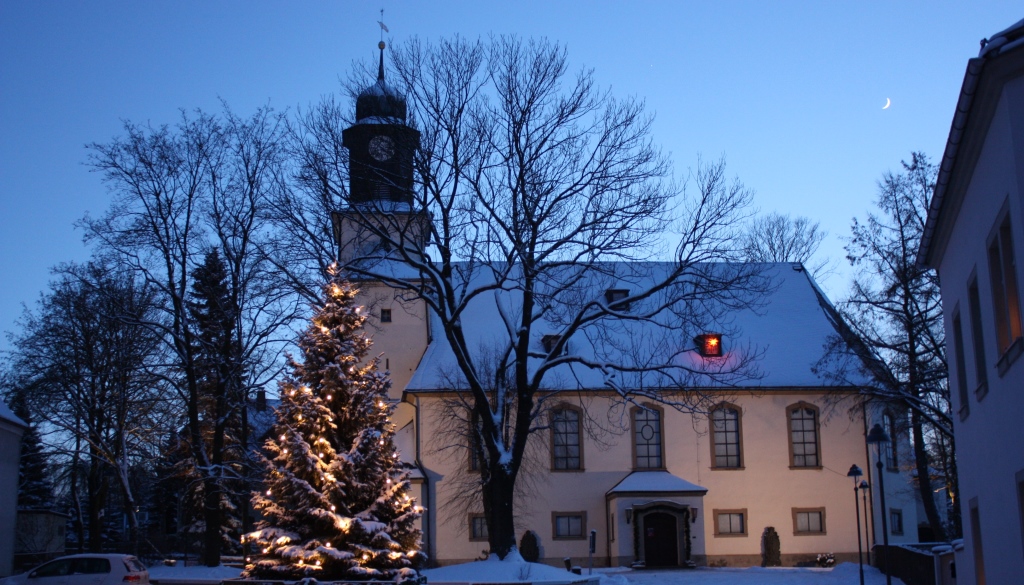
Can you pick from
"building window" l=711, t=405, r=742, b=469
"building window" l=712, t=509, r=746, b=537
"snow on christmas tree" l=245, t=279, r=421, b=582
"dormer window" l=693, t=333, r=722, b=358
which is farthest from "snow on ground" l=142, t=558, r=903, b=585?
"dormer window" l=693, t=333, r=722, b=358

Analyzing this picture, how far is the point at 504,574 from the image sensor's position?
74.9 feet

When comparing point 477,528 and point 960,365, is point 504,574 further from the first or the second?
point 477,528

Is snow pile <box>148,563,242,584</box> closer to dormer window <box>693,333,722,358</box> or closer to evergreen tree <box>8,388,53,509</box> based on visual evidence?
dormer window <box>693,333,722,358</box>

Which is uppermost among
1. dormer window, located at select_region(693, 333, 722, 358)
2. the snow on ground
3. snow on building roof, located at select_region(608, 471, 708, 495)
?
dormer window, located at select_region(693, 333, 722, 358)

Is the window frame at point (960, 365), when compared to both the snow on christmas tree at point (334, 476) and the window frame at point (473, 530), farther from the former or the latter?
the window frame at point (473, 530)

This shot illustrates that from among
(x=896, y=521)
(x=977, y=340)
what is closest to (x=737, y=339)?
(x=896, y=521)

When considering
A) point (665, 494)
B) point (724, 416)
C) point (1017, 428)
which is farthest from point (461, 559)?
point (1017, 428)

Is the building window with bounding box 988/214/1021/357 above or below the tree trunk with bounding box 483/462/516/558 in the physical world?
above

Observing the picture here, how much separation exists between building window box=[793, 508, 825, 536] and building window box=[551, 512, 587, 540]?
8203 millimetres

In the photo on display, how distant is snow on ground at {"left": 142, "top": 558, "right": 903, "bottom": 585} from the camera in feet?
74.8

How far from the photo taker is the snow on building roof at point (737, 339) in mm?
38281

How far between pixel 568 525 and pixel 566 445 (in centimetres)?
311

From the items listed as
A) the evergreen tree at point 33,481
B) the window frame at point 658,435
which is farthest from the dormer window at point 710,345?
the evergreen tree at point 33,481

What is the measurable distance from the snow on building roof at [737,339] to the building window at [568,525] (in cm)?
489
